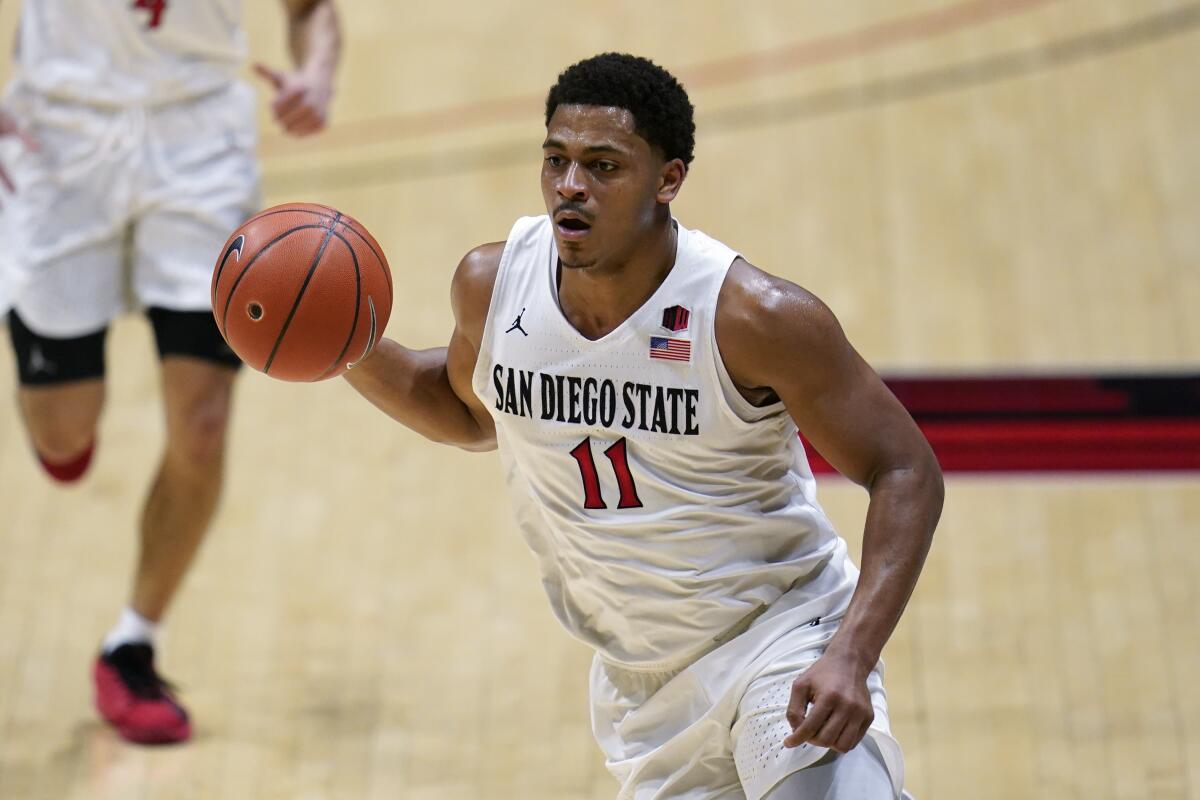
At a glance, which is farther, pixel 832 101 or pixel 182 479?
pixel 832 101

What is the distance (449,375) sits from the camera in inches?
151

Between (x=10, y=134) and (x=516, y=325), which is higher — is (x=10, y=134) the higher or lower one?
the higher one

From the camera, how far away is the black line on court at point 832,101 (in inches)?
323

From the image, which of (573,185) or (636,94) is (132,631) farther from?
(636,94)

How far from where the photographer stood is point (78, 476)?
5.36 meters

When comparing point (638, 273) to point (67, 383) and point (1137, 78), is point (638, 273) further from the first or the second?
point (1137, 78)

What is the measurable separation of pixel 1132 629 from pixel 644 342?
2.72 m

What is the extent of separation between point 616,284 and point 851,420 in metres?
0.54

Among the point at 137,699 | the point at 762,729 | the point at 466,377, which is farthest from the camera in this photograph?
the point at 137,699

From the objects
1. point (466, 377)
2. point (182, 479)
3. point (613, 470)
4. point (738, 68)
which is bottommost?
point (613, 470)

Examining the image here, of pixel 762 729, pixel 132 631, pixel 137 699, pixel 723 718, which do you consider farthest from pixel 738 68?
pixel 762 729

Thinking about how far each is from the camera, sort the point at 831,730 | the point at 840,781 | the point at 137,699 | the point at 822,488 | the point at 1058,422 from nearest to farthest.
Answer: the point at 831,730 → the point at 840,781 → the point at 137,699 → the point at 822,488 → the point at 1058,422

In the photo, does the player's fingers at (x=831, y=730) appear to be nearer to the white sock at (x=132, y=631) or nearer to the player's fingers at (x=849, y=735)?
the player's fingers at (x=849, y=735)

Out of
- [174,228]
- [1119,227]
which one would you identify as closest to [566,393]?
[174,228]
